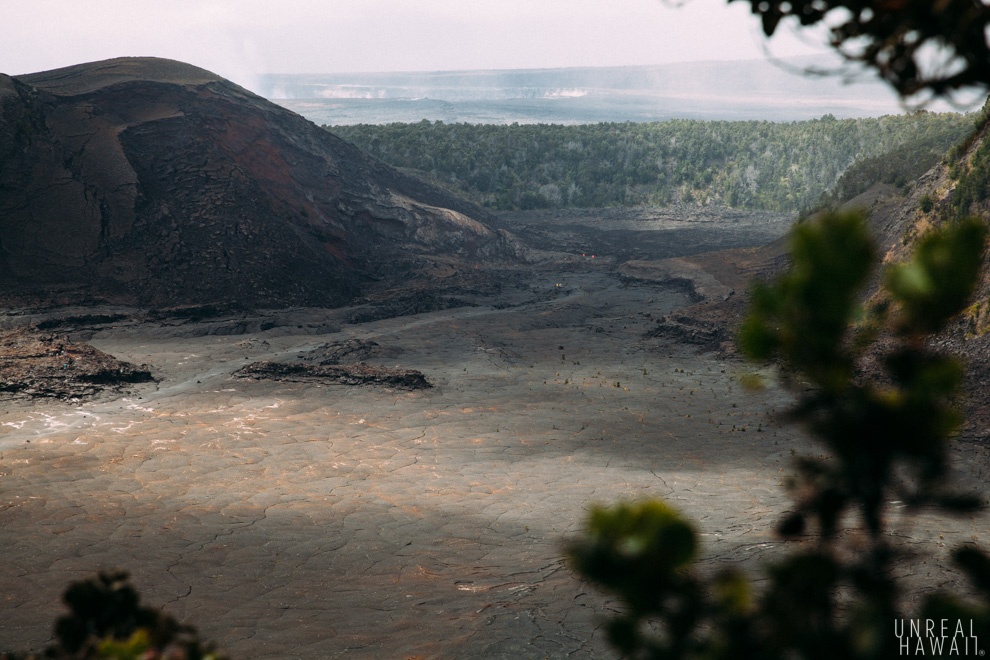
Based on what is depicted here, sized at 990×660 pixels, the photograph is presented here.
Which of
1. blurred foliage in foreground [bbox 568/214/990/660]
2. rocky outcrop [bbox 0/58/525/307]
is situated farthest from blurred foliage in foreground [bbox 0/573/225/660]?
rocky outcrop [bbox 0/58/525/307]

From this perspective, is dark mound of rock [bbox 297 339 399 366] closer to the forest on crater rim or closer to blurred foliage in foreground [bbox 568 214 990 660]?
blurred foliage in foreground [bbox 568 214 990 660]

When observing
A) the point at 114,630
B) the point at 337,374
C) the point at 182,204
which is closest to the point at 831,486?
the point at 114,630

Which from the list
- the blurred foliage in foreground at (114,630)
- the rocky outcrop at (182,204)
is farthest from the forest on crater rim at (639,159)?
the blurred foliage in foreground at (114,630)

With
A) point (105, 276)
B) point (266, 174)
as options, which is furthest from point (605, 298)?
point (105, 276)

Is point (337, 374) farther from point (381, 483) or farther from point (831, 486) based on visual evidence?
point (831, 486)

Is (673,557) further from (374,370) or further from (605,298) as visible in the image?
(605,298)

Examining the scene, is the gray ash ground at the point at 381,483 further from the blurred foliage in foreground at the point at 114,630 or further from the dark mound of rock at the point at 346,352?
the blurred foliage in foreground at the point at 114,630
